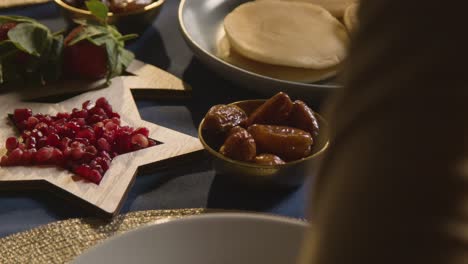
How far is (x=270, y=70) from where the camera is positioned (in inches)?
36.7

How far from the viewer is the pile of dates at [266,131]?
0.70m

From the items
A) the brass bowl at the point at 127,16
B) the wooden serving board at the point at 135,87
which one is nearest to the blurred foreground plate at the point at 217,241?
the wooden serving board at the point at 135,87

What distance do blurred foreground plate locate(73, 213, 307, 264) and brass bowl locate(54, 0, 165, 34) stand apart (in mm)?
618

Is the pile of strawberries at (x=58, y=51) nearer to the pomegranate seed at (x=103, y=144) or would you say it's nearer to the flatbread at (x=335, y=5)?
the pomegranate seed at (x=103, y=144)

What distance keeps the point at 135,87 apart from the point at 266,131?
0.30m

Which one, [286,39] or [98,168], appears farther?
[286,39]

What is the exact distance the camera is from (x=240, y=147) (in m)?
0.70

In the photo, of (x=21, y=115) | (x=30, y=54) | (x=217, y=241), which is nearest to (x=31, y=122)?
(x=21, y=115)

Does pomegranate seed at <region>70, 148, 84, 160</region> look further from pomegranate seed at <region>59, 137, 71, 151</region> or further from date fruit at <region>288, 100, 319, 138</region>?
date fruit at <region>288, 100, 319, 138</region>

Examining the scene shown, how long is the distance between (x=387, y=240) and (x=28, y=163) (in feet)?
2.43

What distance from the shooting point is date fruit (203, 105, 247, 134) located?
0.75m

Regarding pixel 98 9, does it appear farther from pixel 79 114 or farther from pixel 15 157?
pixel 15 157

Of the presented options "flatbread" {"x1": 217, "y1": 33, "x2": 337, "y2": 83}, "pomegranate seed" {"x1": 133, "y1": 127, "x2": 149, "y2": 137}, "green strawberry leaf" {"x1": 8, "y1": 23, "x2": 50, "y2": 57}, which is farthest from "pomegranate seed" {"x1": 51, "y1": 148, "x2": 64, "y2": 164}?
"flatbread" {"x1": 217, "y1": 33, "x2": 337, "y2": 83}

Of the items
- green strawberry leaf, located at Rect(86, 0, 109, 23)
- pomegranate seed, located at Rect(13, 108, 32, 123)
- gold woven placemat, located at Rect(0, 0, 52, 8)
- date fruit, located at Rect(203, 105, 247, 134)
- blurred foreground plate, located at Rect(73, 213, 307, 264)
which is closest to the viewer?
blurred foreground plate, located at Rect(73, 213, 307, 264)
